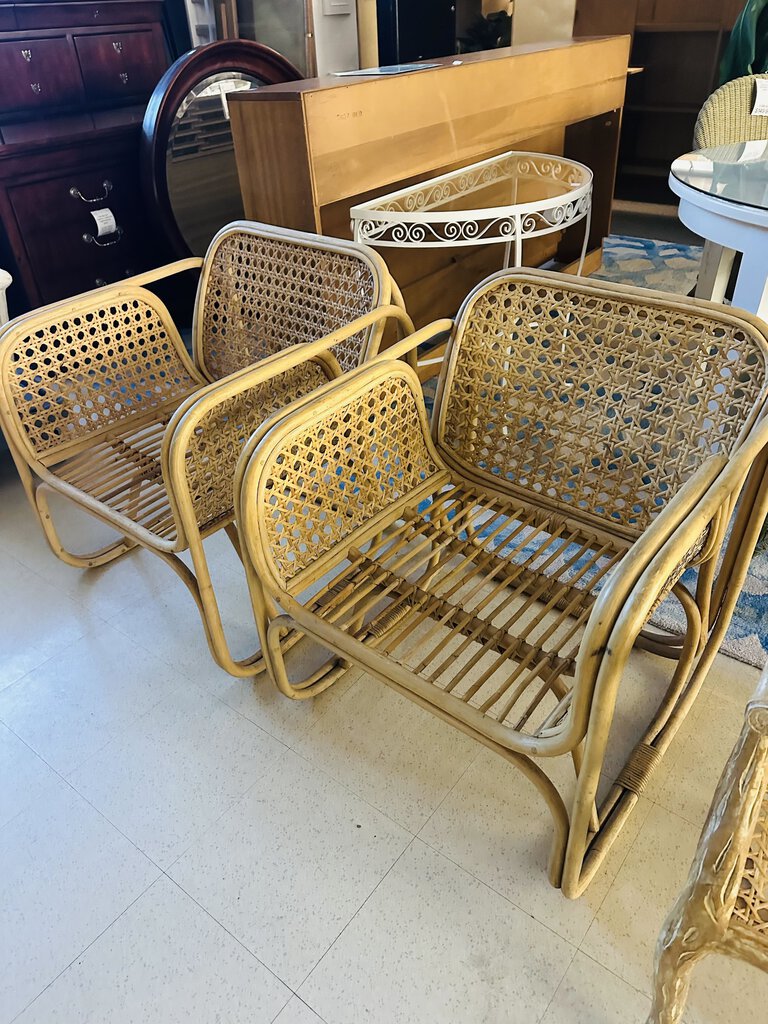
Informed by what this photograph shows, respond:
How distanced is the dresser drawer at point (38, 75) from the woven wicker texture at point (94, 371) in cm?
127

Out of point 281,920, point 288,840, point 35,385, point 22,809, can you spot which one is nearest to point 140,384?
point 35,385

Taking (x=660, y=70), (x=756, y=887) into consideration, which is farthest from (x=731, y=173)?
(x=660, y=70)

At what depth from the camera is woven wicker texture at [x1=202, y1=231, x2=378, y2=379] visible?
1470 mm

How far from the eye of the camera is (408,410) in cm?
133

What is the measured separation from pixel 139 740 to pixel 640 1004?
94 centimetres

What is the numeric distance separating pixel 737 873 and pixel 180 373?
1519 millimetres

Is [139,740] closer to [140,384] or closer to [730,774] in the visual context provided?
[140,384]

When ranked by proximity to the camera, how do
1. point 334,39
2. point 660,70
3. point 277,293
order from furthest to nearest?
point 660,70
point 334,39
point 277,293

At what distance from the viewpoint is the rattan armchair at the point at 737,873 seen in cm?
69

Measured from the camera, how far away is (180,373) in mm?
1771

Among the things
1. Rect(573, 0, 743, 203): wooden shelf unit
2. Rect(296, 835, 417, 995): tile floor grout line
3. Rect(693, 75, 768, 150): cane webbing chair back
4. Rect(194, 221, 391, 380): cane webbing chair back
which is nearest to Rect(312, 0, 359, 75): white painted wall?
Rect(573, 0, 743, 203): wooden shelf unit

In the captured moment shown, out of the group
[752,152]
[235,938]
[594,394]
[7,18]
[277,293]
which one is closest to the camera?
[235,938]

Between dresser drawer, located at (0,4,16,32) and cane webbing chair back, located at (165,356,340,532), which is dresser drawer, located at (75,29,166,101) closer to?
dresser drawer, located at (0,4,16,32)

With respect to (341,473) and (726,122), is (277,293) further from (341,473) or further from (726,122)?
(726,122)
